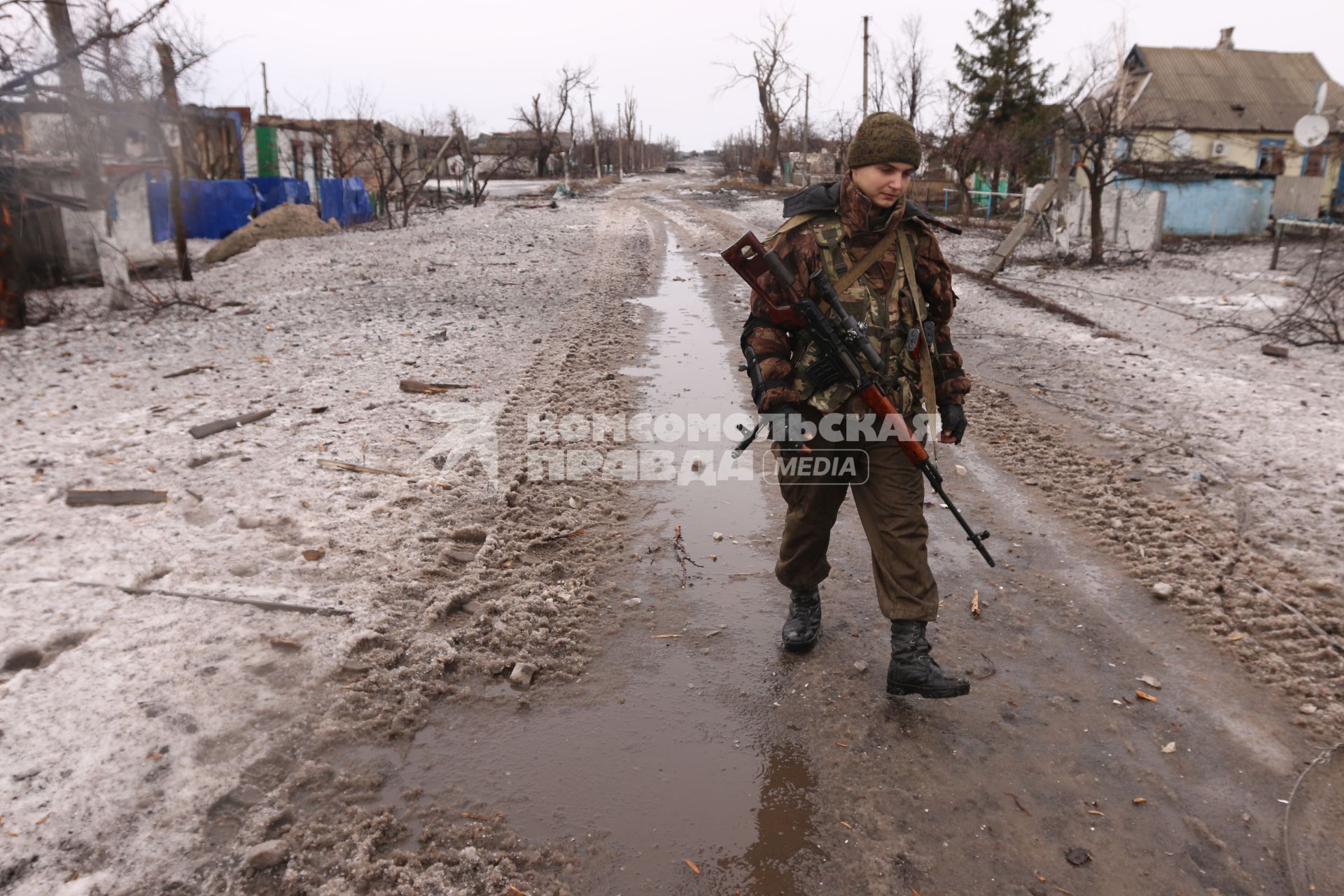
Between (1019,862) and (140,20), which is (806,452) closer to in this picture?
(1019,862)

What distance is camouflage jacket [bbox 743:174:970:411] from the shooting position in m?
2.79

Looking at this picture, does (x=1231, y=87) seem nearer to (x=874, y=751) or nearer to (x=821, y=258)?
(x=821, y=258)

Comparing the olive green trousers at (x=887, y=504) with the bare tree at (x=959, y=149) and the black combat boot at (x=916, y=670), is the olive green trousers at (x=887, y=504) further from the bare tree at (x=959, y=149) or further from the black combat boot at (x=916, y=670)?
the bare tree at (x=959, y=149)

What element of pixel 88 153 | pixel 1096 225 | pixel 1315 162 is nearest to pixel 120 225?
pixel 88 153

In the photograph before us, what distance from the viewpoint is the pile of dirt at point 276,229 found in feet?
54.1

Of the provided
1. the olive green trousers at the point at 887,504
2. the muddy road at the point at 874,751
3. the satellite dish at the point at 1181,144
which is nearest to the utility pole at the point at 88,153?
the muddy road at the point at 874,751

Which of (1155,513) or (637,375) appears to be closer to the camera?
(1155,513)

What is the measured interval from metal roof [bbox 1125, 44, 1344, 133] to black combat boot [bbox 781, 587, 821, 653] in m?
29.0

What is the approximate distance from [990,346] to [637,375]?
12.7 feet

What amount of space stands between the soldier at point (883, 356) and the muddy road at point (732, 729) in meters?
0.37

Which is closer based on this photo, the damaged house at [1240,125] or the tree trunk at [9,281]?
the tree trunk at [9,281]

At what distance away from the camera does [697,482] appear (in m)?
4.91

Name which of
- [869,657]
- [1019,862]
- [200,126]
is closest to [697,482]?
[869,657]

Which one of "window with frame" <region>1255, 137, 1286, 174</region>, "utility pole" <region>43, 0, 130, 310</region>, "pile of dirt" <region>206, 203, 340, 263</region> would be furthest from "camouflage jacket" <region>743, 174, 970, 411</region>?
"window with frame" <region>1255, 137, 1286, 174</region>
